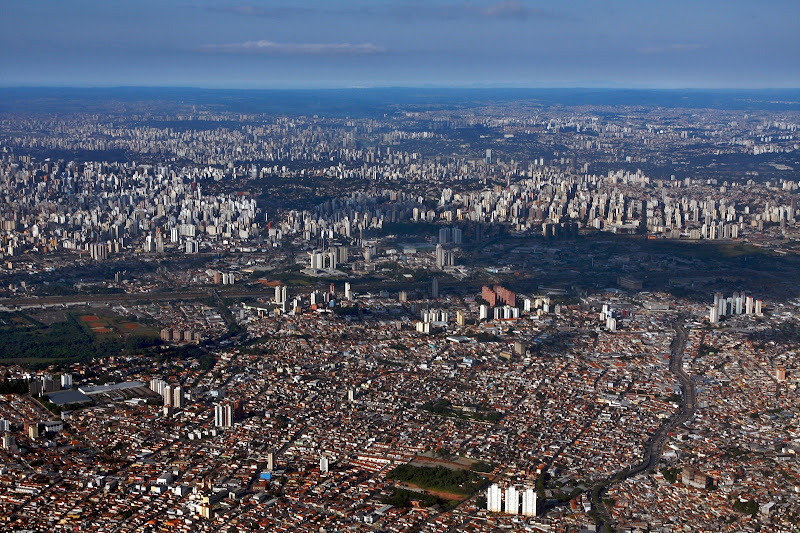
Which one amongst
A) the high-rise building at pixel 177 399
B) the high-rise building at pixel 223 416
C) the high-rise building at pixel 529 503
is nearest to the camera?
the high-rise building at pixel 529 503

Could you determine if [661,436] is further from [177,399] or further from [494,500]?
[177,399]

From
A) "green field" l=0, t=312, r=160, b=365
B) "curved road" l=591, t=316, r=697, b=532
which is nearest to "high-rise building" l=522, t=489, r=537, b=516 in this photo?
"curved road" l=591, t=316, r=697, b=532

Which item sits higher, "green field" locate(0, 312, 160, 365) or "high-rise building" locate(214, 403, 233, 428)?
"high-rise building" locate(214, 403, 233, 428)

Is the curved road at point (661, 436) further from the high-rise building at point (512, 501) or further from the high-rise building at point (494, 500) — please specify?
the high-rise building at point (494, 500)

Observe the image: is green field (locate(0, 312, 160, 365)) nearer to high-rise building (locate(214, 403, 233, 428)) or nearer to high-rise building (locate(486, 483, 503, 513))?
high-rise building (locate(214, 403, 233, 428))

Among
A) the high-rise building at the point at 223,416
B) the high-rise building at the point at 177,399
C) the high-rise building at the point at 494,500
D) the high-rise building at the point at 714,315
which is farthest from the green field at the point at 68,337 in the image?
the high-rise building at the point at 714,315

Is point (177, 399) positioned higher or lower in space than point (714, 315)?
lower

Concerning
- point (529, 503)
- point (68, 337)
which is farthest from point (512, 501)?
point (68, 337)

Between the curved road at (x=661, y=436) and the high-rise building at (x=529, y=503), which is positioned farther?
the curved road at (x=661, y=436)

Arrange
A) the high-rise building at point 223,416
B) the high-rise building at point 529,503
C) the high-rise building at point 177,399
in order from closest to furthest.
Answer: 1. the high-rise building at point 529,503
2. the high-rise building at point 223,416
3. the high-rise building at point 177,399
